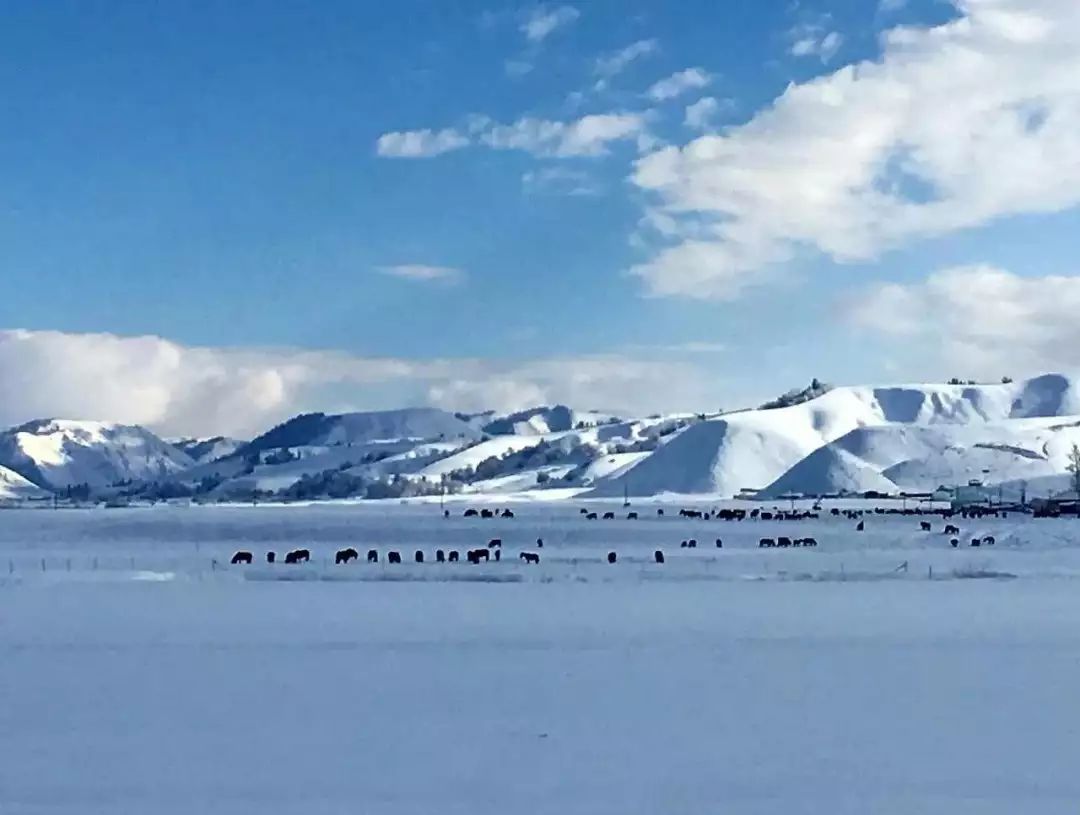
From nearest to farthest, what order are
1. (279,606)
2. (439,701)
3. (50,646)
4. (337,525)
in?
(439,701)
(50,646)
(279,606)
(337,525)

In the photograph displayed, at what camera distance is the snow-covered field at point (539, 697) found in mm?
10906

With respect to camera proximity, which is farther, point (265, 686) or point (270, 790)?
point (265, 686)

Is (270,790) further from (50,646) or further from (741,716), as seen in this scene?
(50,646)

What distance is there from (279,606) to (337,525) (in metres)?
61.4

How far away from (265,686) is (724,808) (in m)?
7.64

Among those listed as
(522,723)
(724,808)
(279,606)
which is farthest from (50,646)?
(724,808)

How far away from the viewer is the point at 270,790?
10.8m

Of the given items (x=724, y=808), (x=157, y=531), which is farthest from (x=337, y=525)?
(x=724, y=808)

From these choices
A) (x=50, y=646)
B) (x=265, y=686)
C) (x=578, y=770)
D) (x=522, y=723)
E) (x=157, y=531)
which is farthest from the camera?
(x=157, y=531)

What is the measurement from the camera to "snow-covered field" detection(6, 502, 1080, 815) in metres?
10.9

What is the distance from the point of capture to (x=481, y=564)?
43.1m

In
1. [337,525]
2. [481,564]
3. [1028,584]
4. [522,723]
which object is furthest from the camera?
[337,525]

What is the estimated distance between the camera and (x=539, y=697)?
50.9ft

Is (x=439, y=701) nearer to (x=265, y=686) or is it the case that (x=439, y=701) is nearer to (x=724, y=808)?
(x=265, y=686)
